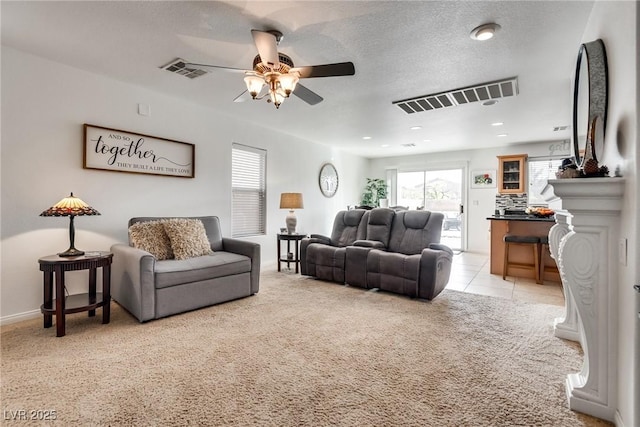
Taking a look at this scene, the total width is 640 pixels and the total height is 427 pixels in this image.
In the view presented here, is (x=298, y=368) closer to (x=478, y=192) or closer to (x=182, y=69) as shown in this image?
(x=182, y=69)

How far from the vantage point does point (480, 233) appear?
701cm

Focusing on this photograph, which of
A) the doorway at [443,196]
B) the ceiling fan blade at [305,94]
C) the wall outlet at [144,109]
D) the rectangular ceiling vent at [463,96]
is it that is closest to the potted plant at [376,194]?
the doorway at [443,196]

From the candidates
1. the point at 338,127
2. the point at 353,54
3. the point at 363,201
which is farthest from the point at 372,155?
the point at 353,54

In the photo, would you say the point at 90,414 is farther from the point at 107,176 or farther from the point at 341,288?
the point at 341,288

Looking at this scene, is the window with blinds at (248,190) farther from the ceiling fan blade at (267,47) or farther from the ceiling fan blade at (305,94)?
the ceiling fan blade at (267,47)

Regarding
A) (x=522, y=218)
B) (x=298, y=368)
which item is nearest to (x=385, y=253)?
(x=298, y=368)

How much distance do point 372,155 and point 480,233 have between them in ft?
10.8

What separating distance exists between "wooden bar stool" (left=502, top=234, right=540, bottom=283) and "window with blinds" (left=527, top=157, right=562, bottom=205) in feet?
8.00

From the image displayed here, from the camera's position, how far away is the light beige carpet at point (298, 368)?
5.06ft

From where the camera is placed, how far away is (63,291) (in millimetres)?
2414

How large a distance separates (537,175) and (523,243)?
2.88 meters

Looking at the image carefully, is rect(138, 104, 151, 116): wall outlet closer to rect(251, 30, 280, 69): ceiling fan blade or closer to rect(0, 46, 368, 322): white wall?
rect(0, 46, 368, 322): white wall

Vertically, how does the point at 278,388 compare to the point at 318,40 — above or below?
below

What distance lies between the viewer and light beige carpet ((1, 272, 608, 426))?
1542 millimetres
